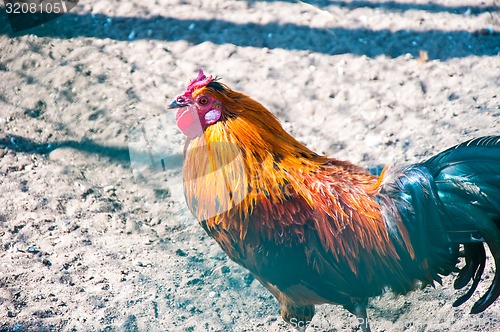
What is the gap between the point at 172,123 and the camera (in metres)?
4.93

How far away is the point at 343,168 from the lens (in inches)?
131

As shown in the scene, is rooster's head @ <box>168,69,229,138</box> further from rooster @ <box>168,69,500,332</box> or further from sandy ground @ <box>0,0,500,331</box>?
sandy ground @ <box>0,0,500,331</box>

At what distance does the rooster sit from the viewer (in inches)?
117

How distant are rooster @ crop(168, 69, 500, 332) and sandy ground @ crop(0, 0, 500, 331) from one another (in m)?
0.67

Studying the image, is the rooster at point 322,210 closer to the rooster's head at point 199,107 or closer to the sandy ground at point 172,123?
the rooster's head at point 199,107

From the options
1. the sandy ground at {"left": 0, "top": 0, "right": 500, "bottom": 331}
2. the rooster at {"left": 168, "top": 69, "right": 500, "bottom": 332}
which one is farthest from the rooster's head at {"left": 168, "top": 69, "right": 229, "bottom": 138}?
the sandy ground at {"left": 0, "top": 0, "right": 500, "bottom": 331}

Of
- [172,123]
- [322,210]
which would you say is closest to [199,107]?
[322,210]

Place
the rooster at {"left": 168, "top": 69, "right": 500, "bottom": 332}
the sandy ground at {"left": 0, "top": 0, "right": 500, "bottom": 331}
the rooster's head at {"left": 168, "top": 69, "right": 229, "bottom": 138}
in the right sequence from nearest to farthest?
the rooster at {"left": 168, "top": 69, "right": 500, "bottom": 332} → the rooster's head at {"left": 168, "top": 69, "right": 229, "bottom": 138} → the sandy ground at {"left": 0, "top": 0, "right": 500, "bottom": 331}

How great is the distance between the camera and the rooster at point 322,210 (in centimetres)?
297

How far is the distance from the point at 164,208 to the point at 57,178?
93 cm

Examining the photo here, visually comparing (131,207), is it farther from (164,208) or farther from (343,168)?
(343,168)

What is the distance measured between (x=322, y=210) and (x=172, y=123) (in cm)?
220

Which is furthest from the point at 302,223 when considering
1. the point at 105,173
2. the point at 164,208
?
the point at 105,173

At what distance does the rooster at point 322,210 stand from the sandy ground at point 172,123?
67cm
